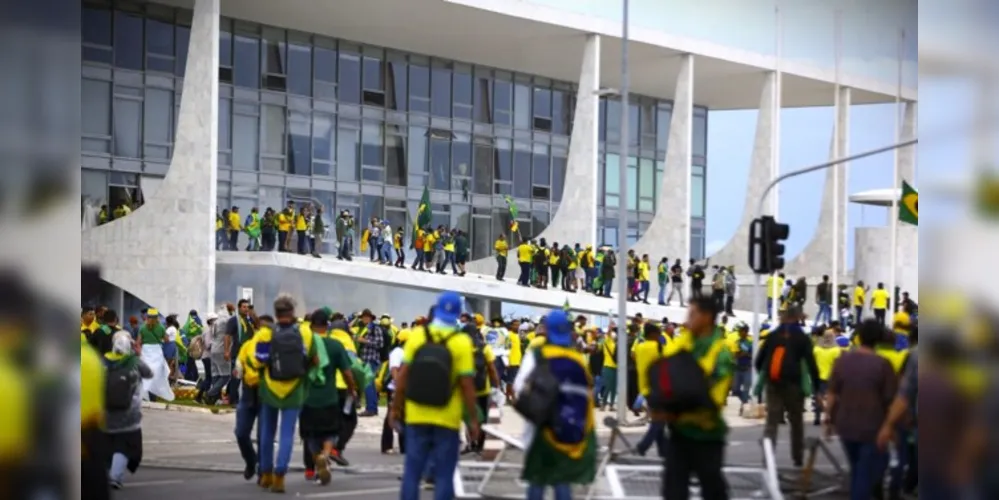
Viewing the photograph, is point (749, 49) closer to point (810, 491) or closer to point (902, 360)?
point (902, 360)

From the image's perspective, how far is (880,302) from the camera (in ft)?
29.1

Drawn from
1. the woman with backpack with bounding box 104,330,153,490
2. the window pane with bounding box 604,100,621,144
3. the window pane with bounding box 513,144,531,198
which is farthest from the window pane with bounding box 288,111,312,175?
the woman with backpack with bounding box 104,330,153,490

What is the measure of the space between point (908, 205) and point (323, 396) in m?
5.15

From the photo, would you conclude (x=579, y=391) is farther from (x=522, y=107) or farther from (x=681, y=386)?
(x=522, y=107)

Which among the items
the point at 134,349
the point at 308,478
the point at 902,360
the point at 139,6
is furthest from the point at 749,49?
A: the point at 139,6

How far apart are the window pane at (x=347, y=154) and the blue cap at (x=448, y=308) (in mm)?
26192

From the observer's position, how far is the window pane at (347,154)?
33.2 meters

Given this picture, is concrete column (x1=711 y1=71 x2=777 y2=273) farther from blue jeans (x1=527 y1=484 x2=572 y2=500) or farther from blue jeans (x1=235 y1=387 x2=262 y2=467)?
blue jeans (x1=235 y1=387 x2=262 y2=467)

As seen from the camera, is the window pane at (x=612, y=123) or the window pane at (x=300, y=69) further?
the window pane at (x=612, y=123)

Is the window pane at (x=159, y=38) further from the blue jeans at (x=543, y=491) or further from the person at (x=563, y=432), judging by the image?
the blue jeans at (x=543, y=491)

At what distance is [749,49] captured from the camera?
7.53 m

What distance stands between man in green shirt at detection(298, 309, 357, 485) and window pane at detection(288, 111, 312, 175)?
22.2 meters

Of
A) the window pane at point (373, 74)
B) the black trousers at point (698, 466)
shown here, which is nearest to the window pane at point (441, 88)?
the window pane at point (373, 74)

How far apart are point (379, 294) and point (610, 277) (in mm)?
3673
